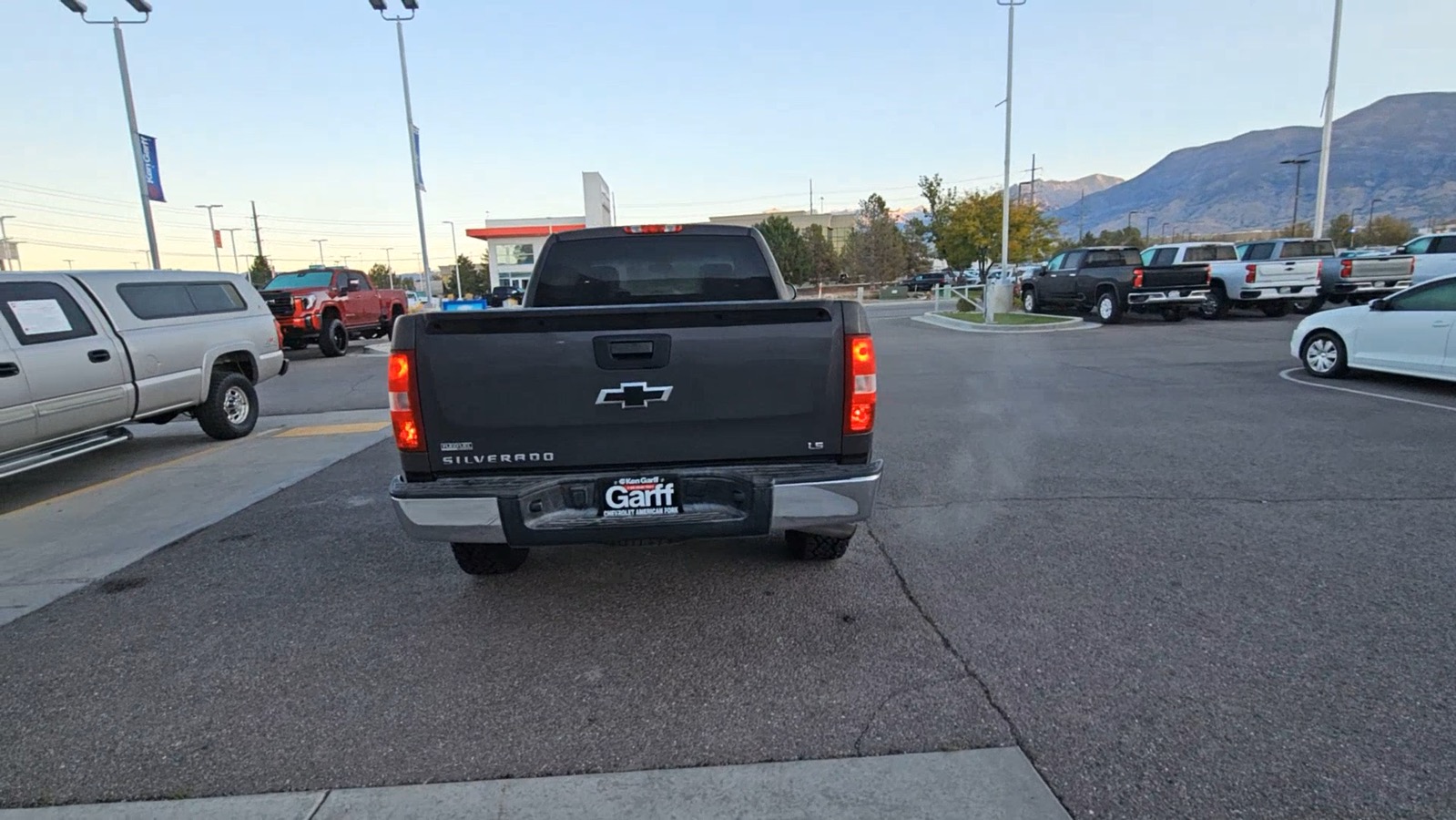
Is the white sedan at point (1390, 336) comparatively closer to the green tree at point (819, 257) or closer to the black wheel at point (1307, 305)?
the black wheel at point (1307, 305)

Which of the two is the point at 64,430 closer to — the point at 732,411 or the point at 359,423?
Result: the point at 359,423

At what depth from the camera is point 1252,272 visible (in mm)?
18828

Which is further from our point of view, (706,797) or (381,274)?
(381,274)

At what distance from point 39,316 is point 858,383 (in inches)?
291

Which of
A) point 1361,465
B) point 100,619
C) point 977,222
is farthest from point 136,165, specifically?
point 977,222

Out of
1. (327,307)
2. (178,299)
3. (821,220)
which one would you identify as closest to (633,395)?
(178,299)

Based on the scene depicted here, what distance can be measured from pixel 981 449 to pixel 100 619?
22.0 feet

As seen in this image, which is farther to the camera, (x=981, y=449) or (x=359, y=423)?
(x=359, y=423)

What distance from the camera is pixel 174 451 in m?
8.43

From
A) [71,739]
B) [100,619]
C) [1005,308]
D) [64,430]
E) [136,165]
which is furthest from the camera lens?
[1005,308]

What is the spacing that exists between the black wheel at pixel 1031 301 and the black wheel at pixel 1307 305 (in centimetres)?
673

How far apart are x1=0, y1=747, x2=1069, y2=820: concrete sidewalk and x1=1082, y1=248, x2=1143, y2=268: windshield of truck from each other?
21207 mm

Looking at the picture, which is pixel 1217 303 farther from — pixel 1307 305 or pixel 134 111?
pixel 134 111

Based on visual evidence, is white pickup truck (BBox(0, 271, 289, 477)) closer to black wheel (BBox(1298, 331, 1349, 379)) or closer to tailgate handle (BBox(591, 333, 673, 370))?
tailgate handle (BBox(591, 333, 673, 370))
